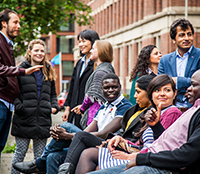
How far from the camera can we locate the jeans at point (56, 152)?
6.20 m

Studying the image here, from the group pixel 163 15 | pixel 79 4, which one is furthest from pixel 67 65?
pixel 79 4

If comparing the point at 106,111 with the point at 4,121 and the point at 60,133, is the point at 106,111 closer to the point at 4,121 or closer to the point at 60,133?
the point at 60,133

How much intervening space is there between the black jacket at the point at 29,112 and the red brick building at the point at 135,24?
1175 inches

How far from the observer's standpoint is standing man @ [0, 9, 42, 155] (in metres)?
6.67

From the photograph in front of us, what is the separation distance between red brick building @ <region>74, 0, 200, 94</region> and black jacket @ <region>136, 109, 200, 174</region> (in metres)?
33.2

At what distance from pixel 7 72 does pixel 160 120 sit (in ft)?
8.51

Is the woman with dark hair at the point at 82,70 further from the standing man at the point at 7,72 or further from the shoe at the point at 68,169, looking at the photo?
the shoe at the point at 68,169

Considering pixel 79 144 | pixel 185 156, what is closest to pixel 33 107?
pixel 79 144

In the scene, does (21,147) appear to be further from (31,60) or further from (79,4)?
(79,4)

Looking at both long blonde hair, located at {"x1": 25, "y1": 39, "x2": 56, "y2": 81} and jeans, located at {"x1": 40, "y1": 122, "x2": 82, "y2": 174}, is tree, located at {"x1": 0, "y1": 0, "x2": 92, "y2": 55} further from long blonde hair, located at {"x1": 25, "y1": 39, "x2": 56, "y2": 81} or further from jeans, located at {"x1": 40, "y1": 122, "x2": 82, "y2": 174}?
jeans, located at {"x1": 40, "y1": 122, "x2": 82, "y2": 174}

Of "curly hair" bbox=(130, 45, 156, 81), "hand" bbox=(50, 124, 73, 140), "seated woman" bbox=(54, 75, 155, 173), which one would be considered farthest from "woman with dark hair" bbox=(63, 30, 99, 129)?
"seated woman" bbox=(54, 75, 155, 173)

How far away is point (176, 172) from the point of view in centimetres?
407

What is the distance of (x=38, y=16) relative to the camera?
72.0ft

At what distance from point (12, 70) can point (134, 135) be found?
2.24 m
